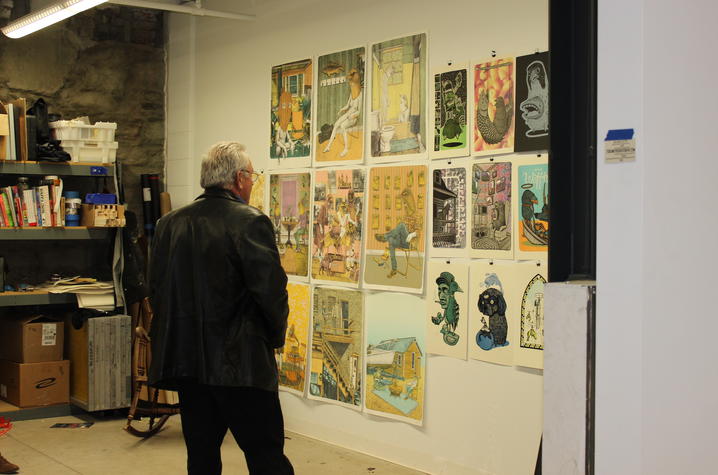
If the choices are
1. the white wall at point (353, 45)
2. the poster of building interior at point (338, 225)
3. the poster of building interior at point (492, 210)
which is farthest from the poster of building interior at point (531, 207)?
the poster of building interior at point (338, 225)

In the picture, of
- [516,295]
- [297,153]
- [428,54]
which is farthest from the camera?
[297,153]

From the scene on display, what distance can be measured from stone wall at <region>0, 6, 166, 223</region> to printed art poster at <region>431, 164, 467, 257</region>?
3.33 metres

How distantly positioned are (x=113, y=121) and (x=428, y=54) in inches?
132

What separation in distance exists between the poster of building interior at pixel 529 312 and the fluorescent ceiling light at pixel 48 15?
9.97ft

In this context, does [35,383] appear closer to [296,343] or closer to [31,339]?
[31,339]

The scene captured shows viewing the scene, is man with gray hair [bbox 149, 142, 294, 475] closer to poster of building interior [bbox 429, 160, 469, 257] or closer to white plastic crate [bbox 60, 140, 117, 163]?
poster of building interior [bbox 429, 160, 469, 257]

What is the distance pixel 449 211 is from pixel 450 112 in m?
0.56

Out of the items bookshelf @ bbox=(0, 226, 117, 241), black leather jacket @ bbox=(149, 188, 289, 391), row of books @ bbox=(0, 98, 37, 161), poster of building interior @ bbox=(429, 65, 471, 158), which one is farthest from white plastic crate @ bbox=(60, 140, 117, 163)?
black leather jacket @ bbox=(149, 188, 289, 391)

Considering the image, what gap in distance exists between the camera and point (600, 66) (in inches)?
83.4

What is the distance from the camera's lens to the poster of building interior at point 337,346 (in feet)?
17.6

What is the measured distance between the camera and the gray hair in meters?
3.41

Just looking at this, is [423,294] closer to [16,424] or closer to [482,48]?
[482,48]

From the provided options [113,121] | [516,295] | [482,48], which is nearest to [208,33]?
[113,121]

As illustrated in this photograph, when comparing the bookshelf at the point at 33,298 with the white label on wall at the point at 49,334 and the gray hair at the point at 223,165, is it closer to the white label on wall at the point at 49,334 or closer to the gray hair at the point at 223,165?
the white label on wall at the point at 49,334
